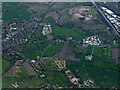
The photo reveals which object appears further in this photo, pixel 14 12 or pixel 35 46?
pixel 14 12

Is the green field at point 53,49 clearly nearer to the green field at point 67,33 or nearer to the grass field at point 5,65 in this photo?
the green field at point 67,33

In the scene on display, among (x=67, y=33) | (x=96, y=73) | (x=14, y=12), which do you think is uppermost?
(x=14, y=12)

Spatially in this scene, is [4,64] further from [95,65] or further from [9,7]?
[9,7]

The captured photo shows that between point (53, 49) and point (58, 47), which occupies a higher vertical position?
point (58, 47)

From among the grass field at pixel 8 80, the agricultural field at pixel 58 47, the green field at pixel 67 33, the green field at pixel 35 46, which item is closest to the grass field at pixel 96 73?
the agricultural field at pixel 58 47

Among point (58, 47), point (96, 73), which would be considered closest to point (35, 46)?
point (58, 47)

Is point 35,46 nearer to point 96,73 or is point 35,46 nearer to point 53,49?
point 53,49

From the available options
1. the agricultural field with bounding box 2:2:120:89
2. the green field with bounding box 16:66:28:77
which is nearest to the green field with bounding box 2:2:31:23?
the agricultural field with bounding box 2:2:120:89

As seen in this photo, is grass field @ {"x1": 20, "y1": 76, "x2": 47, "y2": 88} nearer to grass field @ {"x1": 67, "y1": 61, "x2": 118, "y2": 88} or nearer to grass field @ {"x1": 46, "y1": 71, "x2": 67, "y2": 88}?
grass field @ {"x1": 46, "y1": 71, "x2": 67, "y2": 88}
